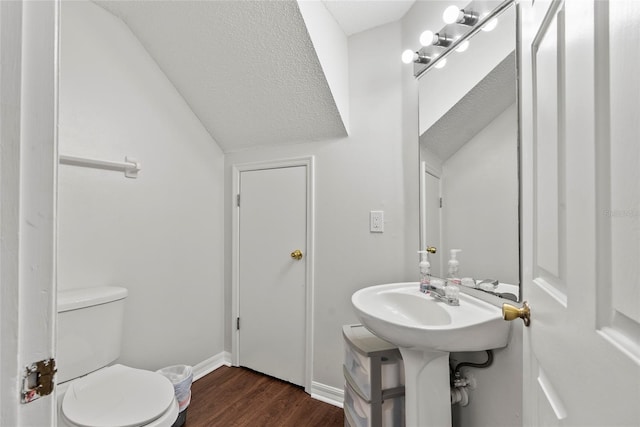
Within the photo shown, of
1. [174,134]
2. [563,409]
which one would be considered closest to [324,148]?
[174,134]

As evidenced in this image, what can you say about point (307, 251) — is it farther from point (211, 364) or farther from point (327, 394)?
point (211, 364)

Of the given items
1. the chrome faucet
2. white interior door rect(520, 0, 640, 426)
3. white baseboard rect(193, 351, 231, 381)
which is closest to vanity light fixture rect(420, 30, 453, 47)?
white interior door rect(520, 0, 640, 426)

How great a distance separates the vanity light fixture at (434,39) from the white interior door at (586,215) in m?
0.84

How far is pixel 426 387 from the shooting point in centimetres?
111

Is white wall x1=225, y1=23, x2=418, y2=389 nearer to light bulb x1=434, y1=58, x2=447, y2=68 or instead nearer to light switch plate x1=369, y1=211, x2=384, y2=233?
light switch plate x1=369, y1=211, x2=384, y2=233

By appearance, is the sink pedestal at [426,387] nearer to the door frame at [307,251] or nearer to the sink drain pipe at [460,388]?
the sink drain pipe at [460,388]

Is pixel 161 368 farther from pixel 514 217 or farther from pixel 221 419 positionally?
pixel 514 217

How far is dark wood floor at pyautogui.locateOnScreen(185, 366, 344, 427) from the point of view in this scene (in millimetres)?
1615

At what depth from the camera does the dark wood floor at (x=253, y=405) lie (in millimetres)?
1615

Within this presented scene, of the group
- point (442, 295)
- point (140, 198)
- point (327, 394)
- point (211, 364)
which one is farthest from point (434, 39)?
point (211, 364)

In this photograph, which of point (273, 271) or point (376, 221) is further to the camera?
point (273, 271)

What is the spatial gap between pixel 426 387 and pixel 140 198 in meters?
1.77

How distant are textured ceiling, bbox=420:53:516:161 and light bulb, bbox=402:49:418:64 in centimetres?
35

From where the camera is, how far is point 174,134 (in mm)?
1950
